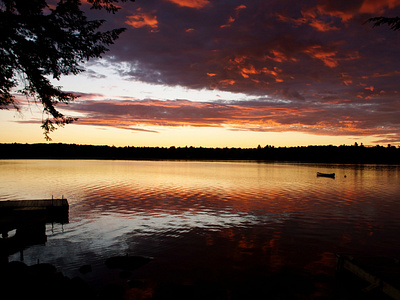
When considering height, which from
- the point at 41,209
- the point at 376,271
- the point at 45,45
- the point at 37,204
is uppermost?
the point at 45,45

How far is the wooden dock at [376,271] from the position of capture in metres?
10.5

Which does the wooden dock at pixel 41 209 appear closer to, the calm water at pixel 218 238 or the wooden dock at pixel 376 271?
the calm water at pixel 218 238

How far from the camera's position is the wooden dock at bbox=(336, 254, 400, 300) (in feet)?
34.6

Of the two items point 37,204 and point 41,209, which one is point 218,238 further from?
point 37,204

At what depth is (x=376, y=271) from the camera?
11.9m

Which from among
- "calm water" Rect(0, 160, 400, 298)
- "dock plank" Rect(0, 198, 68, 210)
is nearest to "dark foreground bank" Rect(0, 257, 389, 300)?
"calm water" Rect(0, 160, 400, 298)

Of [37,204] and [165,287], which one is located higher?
[37,204]

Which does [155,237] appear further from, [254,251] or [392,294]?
[392,294]

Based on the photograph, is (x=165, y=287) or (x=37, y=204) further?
(x=37, y=204)

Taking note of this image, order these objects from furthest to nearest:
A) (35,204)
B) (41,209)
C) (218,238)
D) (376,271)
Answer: (35,204) < (218,238) < (41,209) < (376,271)

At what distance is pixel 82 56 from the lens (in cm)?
1470

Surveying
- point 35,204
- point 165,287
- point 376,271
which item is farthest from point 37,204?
point 376,271

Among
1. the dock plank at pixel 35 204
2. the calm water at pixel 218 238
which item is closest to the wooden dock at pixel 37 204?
the dock plank at pixel 35 204

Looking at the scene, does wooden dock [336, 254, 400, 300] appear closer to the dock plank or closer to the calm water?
the calm water
